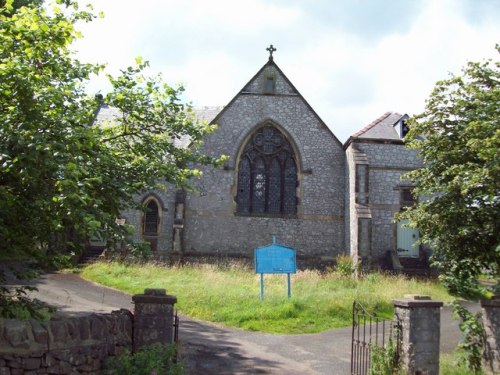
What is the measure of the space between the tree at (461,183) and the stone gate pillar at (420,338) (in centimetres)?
200

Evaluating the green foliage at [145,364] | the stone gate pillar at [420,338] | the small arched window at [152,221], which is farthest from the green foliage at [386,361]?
the small arched window at [152,221]

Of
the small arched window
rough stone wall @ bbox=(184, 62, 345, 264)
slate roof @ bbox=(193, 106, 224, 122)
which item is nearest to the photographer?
rough stone wall @ bbox=(184, 62, 345, 264)

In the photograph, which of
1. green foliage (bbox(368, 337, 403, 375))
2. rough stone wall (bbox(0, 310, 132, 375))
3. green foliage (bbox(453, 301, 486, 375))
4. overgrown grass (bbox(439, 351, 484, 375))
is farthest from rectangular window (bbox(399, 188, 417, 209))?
rough stone wall (bbox(0, 310, 132, 375))

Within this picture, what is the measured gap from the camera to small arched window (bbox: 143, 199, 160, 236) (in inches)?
933

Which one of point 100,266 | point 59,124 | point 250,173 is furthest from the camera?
point 250,173

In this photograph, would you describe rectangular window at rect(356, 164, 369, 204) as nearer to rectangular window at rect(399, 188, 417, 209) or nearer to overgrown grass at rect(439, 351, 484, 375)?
rectangular window at rect(399, 188, 417, 209)

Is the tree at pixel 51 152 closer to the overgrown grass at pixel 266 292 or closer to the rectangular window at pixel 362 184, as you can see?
the overgrown grass at pixel 266 292

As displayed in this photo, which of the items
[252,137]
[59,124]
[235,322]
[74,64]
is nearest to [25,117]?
[59,124]

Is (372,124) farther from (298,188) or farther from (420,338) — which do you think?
(420,338)

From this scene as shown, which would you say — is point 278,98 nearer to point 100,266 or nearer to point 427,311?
point 100,266

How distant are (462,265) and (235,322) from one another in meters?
5.96

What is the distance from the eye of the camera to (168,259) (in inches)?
888

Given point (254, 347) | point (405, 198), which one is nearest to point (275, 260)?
point (254, 347)

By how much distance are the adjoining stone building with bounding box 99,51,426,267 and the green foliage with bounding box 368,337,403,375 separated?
46.8 ft
